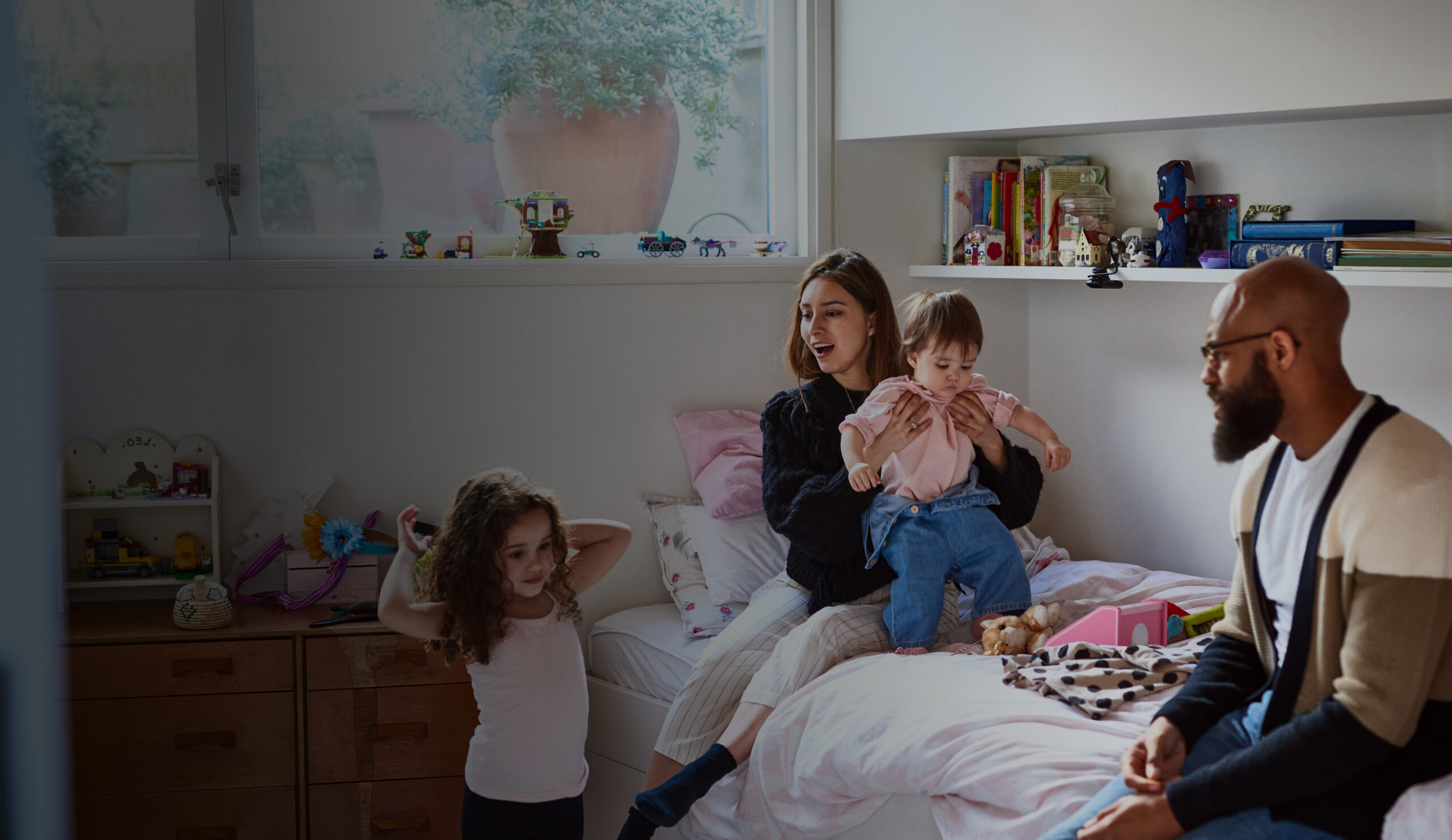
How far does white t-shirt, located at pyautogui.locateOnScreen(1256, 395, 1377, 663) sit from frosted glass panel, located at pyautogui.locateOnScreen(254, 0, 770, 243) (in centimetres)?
172

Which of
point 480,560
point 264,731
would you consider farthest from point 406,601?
point 264,731

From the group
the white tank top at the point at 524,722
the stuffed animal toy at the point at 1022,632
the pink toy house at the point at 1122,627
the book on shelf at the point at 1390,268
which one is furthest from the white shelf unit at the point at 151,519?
the book on shelf at the point at 1390,268

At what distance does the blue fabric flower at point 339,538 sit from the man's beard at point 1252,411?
1.76 m

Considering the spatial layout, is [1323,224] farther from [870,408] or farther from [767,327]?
[767,327]

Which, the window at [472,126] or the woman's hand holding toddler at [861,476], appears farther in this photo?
the window at [472,126]

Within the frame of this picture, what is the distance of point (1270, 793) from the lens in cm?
116

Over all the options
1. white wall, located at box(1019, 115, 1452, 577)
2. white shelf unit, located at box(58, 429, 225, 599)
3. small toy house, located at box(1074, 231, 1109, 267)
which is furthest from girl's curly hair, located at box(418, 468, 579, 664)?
white wall, located at box(1019, 115, 1452, 577)

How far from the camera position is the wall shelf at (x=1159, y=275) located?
1824 mm

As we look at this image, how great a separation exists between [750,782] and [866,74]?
1.66 m

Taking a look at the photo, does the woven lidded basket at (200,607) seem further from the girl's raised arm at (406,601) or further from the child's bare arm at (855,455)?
the child's bare arm at (855,455)

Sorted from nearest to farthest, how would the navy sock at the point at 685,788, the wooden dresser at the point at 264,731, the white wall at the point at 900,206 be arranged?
the navy sock at the point at 685,788, the wooden dresser at the point at 264,731, the white wall at the point at 900,206

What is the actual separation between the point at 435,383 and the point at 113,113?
1.34 metres

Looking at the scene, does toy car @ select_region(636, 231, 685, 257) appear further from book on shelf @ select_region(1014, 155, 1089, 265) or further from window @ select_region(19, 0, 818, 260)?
book on shelf @ select_region(1014, 155, 1089, 265)

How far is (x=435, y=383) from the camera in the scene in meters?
2.49
